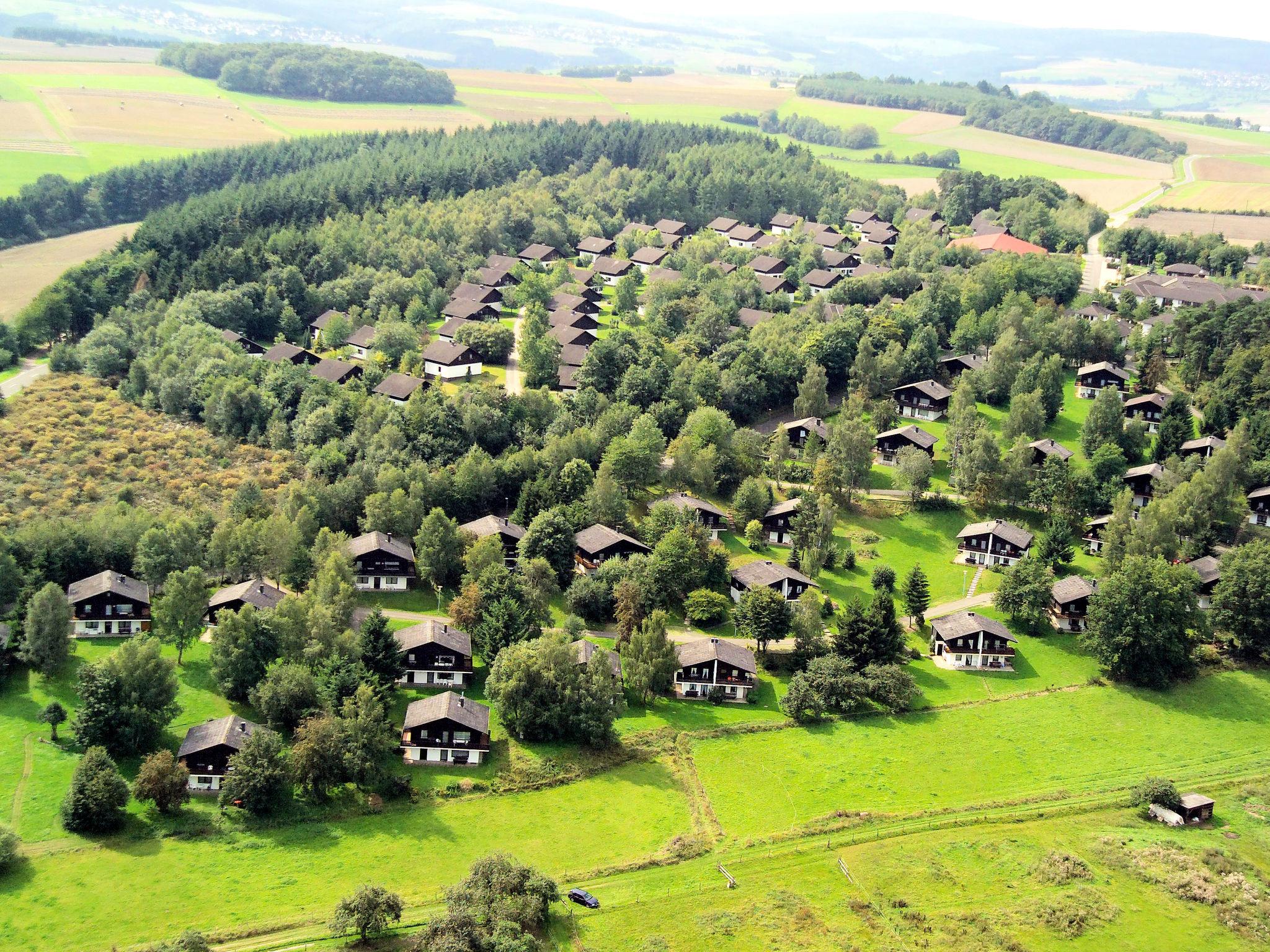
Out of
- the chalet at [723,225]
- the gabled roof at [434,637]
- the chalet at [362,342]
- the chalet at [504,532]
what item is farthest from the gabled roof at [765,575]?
the chalet at [723,225]

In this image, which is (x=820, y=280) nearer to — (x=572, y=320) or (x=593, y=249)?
(x=593, y=249)

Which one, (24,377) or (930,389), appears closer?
(930,389)

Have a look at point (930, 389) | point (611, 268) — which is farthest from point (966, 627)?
point (611, 268)

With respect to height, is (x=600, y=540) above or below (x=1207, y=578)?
below

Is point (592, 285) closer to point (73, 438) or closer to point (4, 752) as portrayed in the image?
point (73, 438)

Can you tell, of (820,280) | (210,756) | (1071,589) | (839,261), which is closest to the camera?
(210,756)

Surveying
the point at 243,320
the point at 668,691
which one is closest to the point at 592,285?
the point at 243,320
